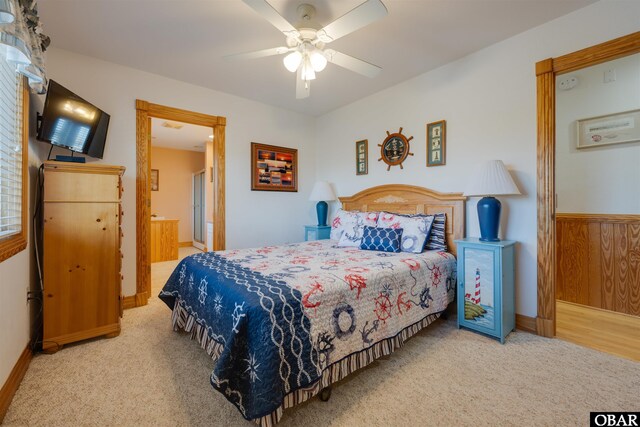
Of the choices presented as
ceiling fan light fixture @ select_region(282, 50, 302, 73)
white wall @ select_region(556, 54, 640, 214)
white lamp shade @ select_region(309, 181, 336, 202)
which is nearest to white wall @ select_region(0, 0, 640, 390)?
white lamp shade @ select_region(309, 181, 336, 202)

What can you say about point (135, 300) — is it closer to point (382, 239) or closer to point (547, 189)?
point (382, 239)

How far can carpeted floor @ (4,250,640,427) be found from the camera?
142cm

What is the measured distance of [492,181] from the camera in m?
2.27

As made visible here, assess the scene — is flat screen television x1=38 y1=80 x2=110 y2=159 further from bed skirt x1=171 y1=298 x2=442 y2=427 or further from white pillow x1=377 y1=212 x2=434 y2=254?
white pillow x1=377 y1=212 x2=434 y2=254

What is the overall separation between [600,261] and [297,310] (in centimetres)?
341

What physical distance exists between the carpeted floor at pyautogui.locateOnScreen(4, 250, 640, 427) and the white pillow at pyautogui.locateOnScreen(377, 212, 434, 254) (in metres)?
0.82

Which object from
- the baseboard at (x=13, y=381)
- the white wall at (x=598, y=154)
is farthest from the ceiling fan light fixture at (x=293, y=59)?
the white wall at (x=598, y=154)

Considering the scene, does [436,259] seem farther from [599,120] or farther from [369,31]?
[599,120]

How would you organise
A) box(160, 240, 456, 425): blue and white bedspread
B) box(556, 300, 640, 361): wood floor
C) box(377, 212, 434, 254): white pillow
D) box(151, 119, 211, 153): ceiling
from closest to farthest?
box(160, 240, 456, 425): blue and white bedspread < box(556, 300, 640, 361): wood floor < box(377, 212, 434, 254): white pillow < box(151, 119, 211, 153): ceiling

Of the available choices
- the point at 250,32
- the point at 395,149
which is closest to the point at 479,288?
the point at 395,149

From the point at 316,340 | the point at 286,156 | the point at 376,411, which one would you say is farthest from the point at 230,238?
the point at 376,411

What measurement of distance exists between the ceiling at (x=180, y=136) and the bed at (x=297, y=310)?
353cm

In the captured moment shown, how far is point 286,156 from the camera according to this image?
427 centimetres

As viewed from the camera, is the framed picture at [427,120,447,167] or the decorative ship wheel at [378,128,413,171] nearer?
the framed picture at [427,120,447,167]
